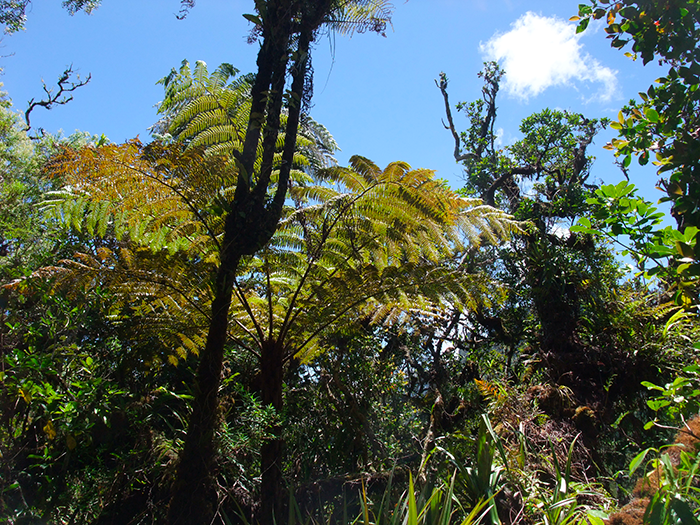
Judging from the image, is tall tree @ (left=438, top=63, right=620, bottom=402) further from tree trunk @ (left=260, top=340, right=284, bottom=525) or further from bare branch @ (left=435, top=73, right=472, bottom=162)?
tree trunk @ (left=260, top=340, right=284, bottom=525)

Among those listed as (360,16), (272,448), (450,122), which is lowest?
(272,448)

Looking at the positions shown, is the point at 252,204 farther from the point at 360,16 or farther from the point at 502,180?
the point at 502,180

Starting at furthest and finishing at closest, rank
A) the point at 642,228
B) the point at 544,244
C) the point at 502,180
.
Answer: the point at 502,180 → the point at 544,244 → the point at 642,228

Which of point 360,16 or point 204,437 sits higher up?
point 360,16

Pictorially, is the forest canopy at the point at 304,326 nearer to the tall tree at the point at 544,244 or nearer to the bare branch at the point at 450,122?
the tall tree at the point at 544,244

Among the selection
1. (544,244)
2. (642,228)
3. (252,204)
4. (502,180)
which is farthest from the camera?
(502,180)

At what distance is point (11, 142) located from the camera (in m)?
11.0

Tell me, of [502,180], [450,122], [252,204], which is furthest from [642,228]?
[450,122]

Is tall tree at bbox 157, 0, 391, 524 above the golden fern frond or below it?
below

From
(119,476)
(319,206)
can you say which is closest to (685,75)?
(319,206)

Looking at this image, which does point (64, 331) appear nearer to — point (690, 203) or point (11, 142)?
point (690, 203)

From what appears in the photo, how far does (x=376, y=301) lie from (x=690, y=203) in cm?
244

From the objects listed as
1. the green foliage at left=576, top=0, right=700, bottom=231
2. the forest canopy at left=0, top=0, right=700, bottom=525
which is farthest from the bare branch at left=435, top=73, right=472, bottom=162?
the green foliage at left=576, top=0, right=700, bottom=231

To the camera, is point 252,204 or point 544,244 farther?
point 544,244
